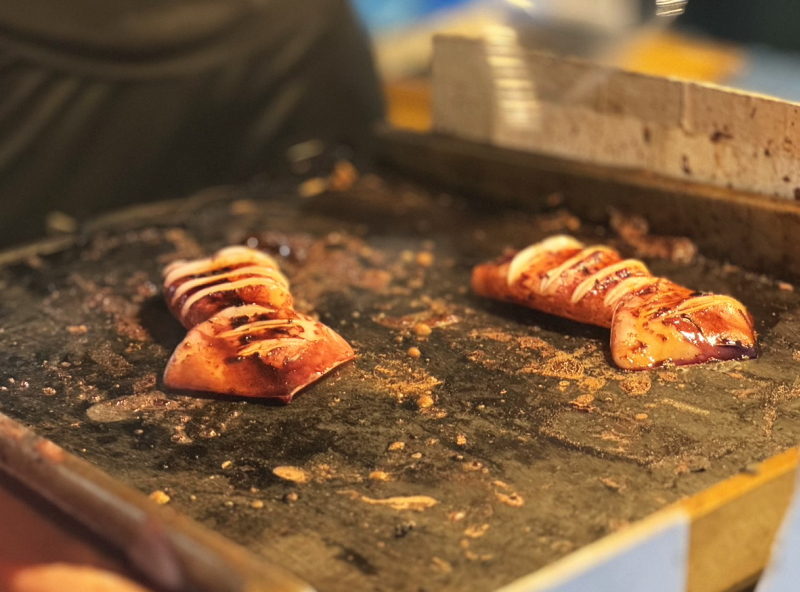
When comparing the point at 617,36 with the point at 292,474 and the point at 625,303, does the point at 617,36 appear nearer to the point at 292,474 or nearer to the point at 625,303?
the point at 625,303

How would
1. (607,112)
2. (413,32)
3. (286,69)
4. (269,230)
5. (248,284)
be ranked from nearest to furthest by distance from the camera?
(248,284) < (607,112) < (269,230) < (286,69) < (413,32)

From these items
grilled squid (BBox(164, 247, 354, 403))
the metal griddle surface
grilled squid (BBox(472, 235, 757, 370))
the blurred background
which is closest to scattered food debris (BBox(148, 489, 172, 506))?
the metal griddle surface

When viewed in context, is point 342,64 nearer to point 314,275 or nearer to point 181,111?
point 181,111

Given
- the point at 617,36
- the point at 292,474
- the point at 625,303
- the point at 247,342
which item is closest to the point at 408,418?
the point at 292,474

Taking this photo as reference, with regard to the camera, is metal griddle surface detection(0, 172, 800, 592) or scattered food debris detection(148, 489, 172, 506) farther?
scattered food debris detection(148, 489, 172, 506)

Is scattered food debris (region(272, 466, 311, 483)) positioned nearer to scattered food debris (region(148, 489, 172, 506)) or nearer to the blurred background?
scattered food debris (region(148, 489, 172, 506))

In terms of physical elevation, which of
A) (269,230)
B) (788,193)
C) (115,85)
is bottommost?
(269,230)

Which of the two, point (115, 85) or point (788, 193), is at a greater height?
point (115, 85)

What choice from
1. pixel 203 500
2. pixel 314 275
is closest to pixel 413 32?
pixel 314 275
